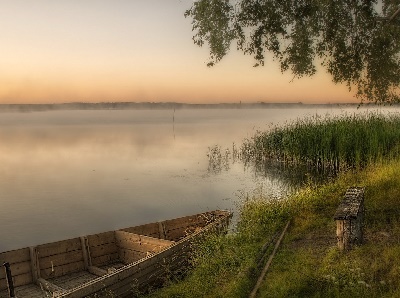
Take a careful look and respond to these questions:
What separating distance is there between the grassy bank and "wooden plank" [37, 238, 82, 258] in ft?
Result: 10.8

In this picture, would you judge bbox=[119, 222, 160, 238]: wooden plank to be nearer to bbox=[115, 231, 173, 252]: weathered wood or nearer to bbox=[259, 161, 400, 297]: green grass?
bbox=[115, 231, 173, 252]: weathered wood

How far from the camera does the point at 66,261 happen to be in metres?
12.9

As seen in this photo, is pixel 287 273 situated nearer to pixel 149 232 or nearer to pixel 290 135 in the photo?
pixel 149 232

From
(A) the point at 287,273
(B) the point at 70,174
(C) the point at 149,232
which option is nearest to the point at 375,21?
(A) the point at 287,273

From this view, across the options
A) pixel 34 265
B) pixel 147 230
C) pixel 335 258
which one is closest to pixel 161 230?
pixel 147 230

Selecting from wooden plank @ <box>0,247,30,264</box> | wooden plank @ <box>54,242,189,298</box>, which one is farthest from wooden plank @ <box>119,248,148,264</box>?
wooden plank @ <box>0,247,30,264</box>

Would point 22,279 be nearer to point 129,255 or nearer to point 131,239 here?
point 129,255

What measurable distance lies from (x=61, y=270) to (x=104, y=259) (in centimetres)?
145

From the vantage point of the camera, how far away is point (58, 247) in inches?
508

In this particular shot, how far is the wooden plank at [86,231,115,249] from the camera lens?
13.6 meters

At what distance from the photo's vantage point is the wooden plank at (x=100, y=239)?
1358cm

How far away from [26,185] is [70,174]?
5.52m

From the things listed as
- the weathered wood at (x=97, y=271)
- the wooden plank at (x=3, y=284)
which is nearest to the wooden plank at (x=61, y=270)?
the weathered wood at (x=97, y=271)

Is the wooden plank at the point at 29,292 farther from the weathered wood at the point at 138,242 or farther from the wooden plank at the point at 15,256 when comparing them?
the weathered wood at the point at 138,242
